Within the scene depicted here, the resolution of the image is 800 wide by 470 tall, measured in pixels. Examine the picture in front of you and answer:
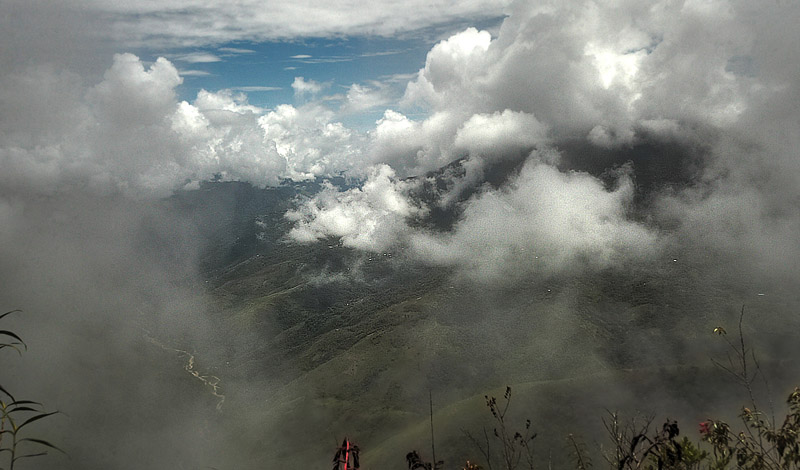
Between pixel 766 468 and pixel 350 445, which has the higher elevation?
pixel 350 445

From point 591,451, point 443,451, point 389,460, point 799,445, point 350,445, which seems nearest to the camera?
point 350,445

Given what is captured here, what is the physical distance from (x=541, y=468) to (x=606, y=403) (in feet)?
181

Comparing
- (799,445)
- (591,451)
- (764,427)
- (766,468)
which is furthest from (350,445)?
(591,451)

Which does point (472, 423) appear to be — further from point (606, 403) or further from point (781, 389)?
point (781, 389)

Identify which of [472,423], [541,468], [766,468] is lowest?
[766,468]

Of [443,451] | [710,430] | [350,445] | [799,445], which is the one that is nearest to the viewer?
[350,445]

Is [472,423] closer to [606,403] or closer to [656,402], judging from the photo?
[606,403]

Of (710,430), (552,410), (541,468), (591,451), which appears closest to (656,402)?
(552,410)

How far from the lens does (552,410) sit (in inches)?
7653

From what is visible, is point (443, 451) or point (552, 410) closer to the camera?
point (443, 451)

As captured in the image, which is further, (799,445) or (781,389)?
(781,389)

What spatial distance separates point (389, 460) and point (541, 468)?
6506 centimetres

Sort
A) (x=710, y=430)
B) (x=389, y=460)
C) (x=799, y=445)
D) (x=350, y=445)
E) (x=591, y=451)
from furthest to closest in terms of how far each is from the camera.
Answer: (x=389, y=460) < (x=591, y=451) < (x=710, y=430) < (x=799, y=445) < (x=350, y=445)

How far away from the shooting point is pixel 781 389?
192250 millimetres
